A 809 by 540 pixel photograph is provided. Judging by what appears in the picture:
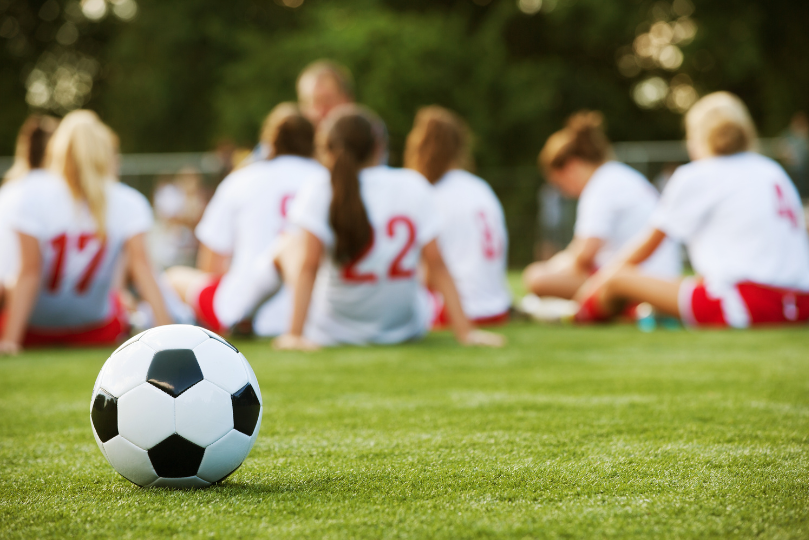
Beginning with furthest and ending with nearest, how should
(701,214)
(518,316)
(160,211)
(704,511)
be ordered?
(160,211) < (518,316) < (701,214) < (704,511)

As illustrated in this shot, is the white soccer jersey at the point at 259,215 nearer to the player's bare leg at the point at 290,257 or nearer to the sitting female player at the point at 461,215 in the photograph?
the player's bare leg at the point at 290,257

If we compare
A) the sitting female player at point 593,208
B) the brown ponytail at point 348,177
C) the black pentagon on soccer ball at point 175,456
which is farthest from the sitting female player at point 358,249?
the black pentagon on soccer ball at point 175,456

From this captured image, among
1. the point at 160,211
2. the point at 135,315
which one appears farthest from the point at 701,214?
the point at 160,211

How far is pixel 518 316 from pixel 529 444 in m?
4.70

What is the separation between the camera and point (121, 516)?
1.78m

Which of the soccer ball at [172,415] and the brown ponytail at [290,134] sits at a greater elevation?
the brown ponytail at [290,134]

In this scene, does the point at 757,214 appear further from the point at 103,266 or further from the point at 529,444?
the point at 103,266

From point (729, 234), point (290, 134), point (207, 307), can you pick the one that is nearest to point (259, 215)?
point (290, 134)

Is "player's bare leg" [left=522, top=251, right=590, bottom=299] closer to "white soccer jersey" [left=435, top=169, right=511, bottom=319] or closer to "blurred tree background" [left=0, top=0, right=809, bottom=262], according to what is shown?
"white soccer jersey" [left=435, top=169, right=511, bottom=319]

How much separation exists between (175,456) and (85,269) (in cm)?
340

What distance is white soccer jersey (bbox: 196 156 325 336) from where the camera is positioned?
570 cm

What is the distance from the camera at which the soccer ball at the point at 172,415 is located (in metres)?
1.93

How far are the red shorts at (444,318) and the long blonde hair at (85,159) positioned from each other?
107 inches

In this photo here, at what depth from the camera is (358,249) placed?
4.86 meters
